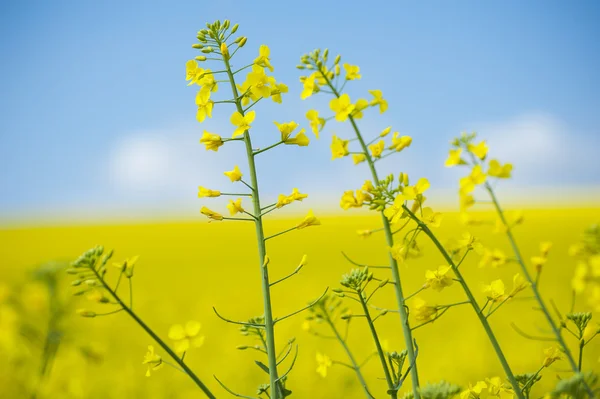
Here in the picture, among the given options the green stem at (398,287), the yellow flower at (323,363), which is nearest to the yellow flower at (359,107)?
the green stem at (398,287)

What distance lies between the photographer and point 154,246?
1822 cm

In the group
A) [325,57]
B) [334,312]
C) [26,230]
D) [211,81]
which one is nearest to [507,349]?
[334,312]

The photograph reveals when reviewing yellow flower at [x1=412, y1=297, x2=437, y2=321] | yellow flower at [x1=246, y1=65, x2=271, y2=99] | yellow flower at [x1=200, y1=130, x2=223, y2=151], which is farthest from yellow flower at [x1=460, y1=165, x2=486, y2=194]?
yellow flower at [x1=200, y1=130, x2=223, y2=151]

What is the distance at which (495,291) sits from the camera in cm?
226

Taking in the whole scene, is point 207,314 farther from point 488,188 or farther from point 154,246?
point 154,246

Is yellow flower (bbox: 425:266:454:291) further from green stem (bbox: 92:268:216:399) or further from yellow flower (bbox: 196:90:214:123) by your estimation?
yellow flower (bbox: 196:90:214:123)

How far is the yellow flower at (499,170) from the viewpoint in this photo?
215cm

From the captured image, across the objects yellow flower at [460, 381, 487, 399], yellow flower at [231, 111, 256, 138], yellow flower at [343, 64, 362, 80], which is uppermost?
yellow flower at [343, 64, 362, 80]

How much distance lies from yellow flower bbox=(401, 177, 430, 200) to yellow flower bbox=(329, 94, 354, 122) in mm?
755

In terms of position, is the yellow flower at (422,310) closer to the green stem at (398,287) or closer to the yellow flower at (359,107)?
the green stem at (398,287)

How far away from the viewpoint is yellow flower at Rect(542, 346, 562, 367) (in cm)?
237

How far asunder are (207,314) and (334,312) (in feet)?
20.5

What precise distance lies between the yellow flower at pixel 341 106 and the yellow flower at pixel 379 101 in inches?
8.2

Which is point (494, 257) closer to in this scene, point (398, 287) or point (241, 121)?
point (398, 287)
